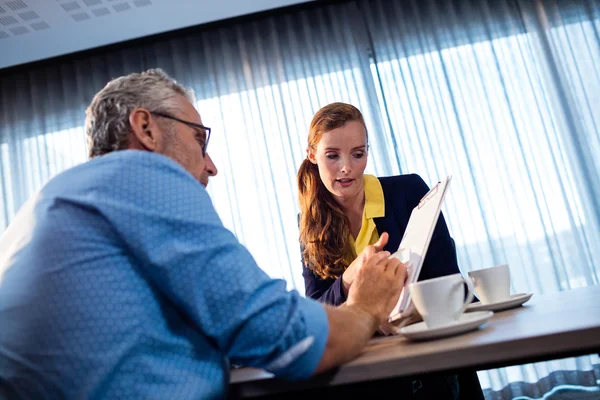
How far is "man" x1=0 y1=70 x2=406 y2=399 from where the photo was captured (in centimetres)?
71

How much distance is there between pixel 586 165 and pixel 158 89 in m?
3.30

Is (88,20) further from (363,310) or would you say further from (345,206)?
(363,310)

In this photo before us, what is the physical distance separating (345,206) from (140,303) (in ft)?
3.91

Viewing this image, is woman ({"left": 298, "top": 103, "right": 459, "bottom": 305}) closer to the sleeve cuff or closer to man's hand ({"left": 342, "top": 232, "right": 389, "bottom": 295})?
man's hand ({"left": 342, "top": 232, "right": 389, "bottom": 295})

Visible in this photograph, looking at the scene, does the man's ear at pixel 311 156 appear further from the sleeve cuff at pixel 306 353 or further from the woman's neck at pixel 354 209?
the sleeve cuff at pixel 306 353

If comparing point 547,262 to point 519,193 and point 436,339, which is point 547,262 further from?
point 436,339

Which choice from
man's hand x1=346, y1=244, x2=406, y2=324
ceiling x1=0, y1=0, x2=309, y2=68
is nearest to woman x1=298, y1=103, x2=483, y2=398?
man's hand x1=346, y1=244, x2=406, y2=324

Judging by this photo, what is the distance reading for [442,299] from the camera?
2.85ft

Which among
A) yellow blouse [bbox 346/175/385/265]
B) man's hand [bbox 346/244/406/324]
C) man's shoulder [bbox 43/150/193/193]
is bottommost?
man's hand [bbox 346/244/406/324]

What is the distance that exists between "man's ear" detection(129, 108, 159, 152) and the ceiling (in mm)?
2575

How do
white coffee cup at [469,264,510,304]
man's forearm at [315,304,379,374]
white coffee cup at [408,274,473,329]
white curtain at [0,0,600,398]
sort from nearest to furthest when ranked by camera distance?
man's forearm at [315,304,379,374] < white coffee cup at [408,274,473,329] < white coffee cup at [469,264,510,304] < white curtain at [0,0,600,398]

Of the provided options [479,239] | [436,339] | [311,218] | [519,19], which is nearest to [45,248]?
[436,339]

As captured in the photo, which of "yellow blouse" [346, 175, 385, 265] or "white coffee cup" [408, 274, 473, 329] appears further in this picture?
"yellow blouse" [346, 175, 385, 265]

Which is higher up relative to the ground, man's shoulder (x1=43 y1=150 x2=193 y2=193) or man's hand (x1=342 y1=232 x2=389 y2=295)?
man's shoulder (x1=43 y1=150 x2=193 y2=193)
